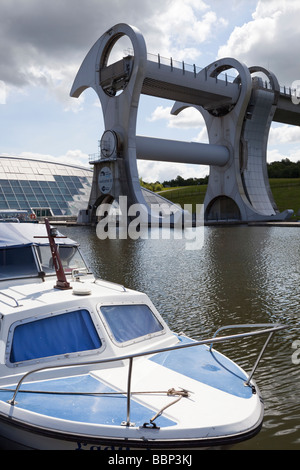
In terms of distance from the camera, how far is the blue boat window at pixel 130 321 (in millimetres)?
7633

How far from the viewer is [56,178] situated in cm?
7569

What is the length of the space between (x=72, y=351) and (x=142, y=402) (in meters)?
1.66

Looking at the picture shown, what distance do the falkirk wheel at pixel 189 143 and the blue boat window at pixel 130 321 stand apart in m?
40.0

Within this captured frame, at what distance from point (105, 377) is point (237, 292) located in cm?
1139

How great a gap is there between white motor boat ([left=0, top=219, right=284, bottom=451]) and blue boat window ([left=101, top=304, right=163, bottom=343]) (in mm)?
22

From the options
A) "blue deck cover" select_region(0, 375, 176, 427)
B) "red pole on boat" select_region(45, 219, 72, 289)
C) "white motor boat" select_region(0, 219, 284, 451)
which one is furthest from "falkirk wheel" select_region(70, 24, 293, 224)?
"blue deck cover" select_region(0, 375, 176, 427)

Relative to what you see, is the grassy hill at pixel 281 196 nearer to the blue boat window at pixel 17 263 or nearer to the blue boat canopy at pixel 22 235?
the blue boat canopy at pixel 22 235

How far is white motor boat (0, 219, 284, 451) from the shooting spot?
212 inches

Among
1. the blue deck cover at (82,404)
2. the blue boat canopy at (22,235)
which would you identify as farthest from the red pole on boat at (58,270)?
the blue deck cover at (82,404)

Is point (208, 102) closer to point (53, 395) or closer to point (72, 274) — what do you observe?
point (72, 274)

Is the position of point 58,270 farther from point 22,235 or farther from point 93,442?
point 93,442

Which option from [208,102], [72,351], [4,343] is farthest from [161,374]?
[208,102]

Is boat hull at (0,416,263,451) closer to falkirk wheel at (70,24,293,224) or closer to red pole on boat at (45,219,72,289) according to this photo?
red pole on boat at (45,219,72,289)

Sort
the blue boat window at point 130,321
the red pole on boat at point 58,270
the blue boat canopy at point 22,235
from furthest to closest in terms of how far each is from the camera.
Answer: the blue boat canopy at point 22,235 < the red pole on boat at point 58,270 < the blue boat window at point 130,321
